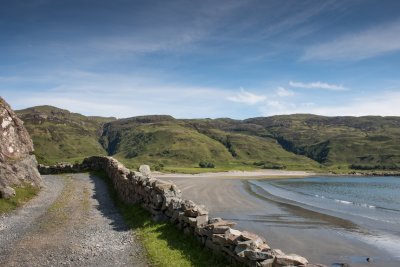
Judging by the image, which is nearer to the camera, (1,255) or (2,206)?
(1,255)

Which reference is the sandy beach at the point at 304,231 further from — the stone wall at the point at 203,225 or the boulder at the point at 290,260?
the boulder at the point at 290,260

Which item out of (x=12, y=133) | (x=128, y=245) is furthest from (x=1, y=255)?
(x=12, y=133)

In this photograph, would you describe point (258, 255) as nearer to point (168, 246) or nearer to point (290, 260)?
point (290, 260)

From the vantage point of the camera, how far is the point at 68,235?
2117 centimetres

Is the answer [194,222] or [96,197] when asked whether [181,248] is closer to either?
[194,222]

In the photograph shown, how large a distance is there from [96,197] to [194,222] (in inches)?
739

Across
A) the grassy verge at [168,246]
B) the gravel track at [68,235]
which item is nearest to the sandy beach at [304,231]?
the grassy verge at [168,246]

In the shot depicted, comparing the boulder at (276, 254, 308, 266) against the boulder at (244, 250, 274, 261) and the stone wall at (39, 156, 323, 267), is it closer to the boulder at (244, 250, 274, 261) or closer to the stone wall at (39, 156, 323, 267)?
the stone wall at (39, 156, 323, 267)

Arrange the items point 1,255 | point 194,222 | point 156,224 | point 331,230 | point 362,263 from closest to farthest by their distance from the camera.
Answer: point 1,255
point 194,222
point 156,224
point 362,263
point 331,230

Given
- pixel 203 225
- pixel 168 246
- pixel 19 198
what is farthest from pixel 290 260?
pixel 19 198

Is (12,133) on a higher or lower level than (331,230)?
higher

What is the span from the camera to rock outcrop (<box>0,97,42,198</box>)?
32.6 metres

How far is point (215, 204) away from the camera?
58594 mm

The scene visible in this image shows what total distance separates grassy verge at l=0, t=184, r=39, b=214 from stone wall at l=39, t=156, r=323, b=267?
306 inches
